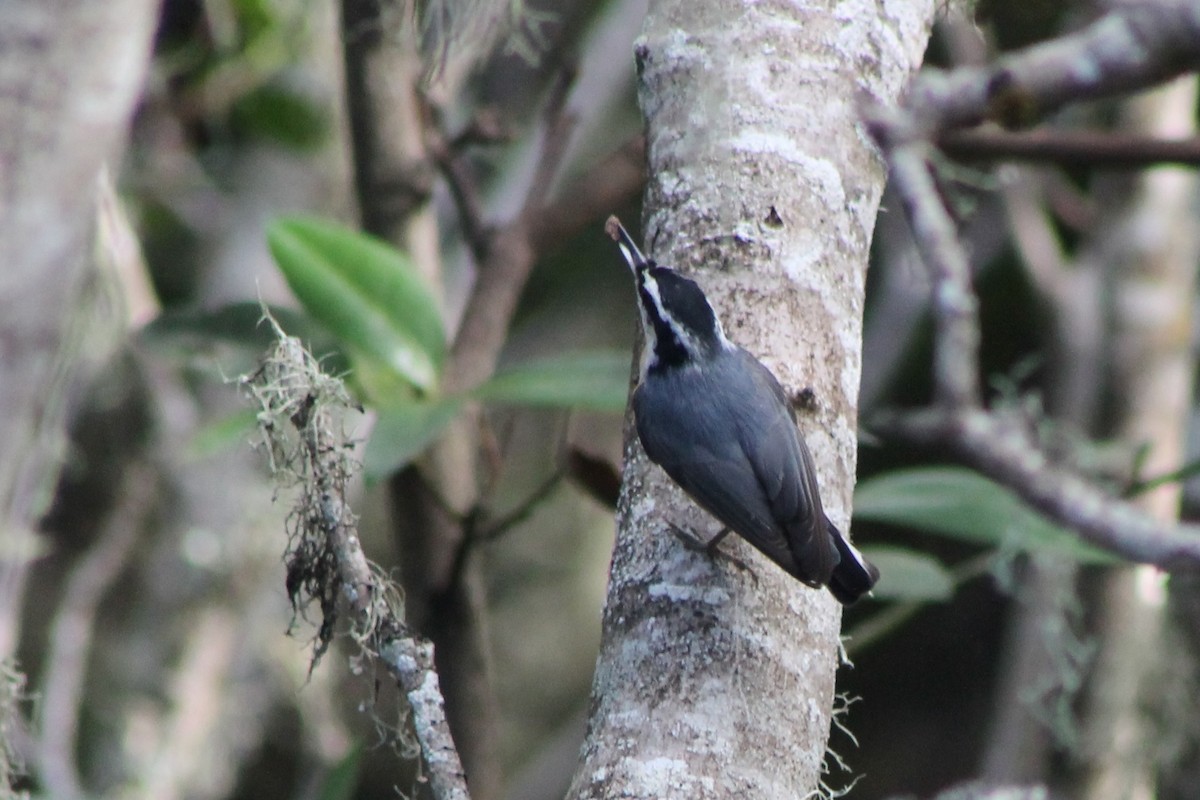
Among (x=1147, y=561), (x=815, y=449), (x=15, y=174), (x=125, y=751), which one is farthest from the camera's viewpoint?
(x=125, y=751)

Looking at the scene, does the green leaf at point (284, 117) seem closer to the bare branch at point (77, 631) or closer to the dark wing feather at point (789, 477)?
the bare branch at point (77, 631)

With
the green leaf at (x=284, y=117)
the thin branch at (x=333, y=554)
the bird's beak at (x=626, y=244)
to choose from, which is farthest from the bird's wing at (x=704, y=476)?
the green leaf at (x=284, y=117)

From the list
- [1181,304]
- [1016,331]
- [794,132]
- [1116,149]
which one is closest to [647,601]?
[794,132]

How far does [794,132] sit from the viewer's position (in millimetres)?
1730

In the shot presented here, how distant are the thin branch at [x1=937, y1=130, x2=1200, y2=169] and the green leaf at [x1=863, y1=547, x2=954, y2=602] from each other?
91 centimetres

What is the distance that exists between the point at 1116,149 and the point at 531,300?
4.46 meters

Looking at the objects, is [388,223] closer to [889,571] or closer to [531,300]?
[889,571]

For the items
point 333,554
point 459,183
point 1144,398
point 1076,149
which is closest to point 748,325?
point 1076,149

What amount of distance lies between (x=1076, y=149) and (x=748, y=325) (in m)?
0.44

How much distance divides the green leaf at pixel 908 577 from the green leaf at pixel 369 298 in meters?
0.89

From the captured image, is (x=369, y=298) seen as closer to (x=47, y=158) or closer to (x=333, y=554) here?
(x=47, y=158)

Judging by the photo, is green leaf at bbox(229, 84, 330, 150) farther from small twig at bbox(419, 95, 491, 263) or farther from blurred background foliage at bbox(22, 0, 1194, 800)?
small twig at bbox(419, 95, 491, 263)

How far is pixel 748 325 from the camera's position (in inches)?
66.9

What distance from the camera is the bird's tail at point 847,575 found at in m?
1.64
